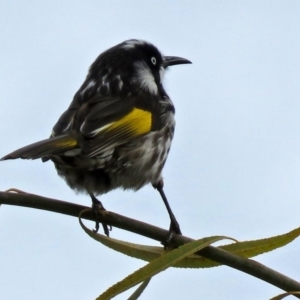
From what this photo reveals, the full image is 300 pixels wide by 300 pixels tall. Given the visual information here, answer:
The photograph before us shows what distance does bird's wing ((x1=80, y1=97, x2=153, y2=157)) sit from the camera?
4.38 m

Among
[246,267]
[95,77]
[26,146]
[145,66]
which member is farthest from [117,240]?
[145,66]

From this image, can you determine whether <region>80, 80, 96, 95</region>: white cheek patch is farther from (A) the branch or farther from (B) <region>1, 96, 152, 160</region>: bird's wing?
(A) the branch

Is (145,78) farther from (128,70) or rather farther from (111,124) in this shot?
(111,124)

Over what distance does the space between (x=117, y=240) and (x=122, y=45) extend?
377 centimetres

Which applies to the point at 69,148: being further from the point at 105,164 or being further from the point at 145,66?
the point at 145,66

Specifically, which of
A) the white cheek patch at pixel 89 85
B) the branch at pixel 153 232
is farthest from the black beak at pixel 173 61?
the branch at pixel 153 232

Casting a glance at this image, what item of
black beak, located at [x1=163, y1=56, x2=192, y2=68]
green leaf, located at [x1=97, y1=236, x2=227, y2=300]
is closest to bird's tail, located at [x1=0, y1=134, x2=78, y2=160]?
green leaf, located at [x1=97, y1=236, x2=227, y2=300]

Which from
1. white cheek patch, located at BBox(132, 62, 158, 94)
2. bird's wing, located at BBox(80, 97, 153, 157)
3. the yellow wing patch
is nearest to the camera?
bird's wing, located at BBox(80, 97, 153, 157)

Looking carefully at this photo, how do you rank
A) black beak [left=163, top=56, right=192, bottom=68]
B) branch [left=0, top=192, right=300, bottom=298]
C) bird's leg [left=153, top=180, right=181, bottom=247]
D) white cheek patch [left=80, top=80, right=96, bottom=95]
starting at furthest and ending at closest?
black beak [left=163, top=56, right=192, bottom=68], white cheek patch [left=80, top=80, right=96, bottom=95], bird's leg [left=153, top=180, right=181, bottom=247], branch [left=0, top=192, right=300, bottom=298]

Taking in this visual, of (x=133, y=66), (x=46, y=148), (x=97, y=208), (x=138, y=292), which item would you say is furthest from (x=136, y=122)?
(x=138, y=292)

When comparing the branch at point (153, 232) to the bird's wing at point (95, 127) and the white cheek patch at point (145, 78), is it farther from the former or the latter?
the white cheek patch at point (145, 78)

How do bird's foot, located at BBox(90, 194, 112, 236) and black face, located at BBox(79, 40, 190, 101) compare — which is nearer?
bird's foot, located at BBox(90, 194, 112, 236)

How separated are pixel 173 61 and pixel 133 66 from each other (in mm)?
738

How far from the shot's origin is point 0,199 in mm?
2482
